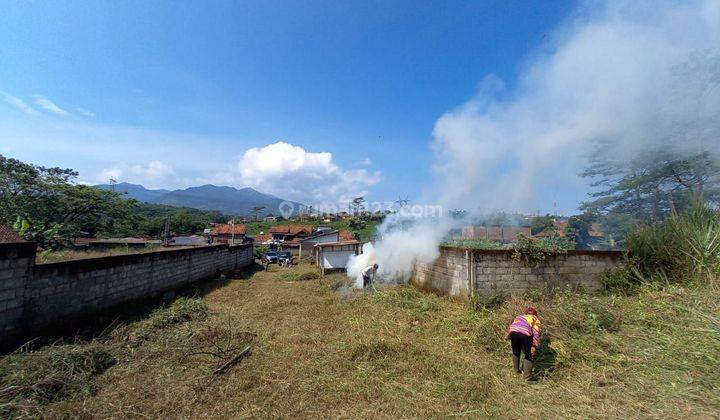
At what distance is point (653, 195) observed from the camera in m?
18.5

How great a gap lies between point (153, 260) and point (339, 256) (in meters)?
12.4

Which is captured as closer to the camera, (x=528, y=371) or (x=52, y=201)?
(x=528, y=371)

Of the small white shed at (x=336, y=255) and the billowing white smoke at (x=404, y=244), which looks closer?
the billowing white smoke at (x=404, y=244)

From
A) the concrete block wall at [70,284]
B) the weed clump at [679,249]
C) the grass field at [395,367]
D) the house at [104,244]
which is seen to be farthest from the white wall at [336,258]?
the weed clump at [679,249]

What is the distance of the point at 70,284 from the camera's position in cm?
712

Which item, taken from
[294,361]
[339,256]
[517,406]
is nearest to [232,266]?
[339,256]

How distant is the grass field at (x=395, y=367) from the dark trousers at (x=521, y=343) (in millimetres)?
386

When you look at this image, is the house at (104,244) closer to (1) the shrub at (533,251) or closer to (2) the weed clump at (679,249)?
(1) the shrub at (533,251)

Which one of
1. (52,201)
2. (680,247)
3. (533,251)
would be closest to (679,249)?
(680,247)

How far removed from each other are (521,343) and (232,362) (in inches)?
188

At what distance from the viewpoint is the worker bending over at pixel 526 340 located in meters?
5.10

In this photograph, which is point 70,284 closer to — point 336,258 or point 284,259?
point 336,258

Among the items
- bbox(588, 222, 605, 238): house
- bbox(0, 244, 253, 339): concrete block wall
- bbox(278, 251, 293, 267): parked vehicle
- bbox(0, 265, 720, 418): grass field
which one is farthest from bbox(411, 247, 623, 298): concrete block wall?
bbox(278, 251, 293, 267): parked vehicle

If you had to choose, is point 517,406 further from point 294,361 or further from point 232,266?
point 232,266
